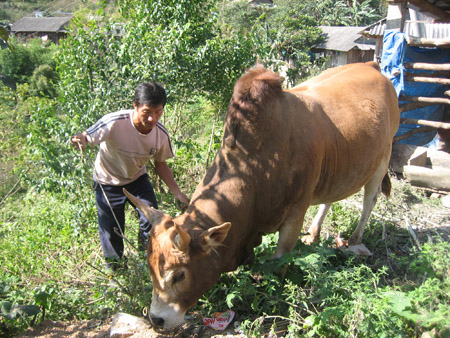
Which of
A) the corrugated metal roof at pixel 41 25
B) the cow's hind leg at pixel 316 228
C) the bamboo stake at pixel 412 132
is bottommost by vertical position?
the cow's hind leg at pixel 316 228

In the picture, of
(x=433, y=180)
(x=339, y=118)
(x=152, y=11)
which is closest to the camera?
(x=339, y=118)

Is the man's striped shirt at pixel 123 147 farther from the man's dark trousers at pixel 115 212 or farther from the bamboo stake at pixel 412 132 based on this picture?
the bamboo stake at pixel 412 132

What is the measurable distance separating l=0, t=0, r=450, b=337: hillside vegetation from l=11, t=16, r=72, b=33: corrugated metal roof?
51.5m

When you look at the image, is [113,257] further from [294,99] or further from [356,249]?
[356,249]

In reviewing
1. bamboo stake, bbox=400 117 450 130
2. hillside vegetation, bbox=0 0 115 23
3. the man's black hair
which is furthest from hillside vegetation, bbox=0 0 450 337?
hillside vegetation, bbox=0 0 115 23

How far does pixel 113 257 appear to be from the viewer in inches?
164

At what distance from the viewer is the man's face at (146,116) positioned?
148 inches

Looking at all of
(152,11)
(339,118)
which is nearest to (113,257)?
(339,118)

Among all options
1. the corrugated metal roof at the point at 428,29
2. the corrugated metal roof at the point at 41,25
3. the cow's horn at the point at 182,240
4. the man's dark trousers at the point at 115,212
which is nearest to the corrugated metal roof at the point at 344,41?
the corrugated metal roof at the point at 428,29

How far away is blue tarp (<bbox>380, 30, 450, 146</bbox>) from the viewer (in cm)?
813

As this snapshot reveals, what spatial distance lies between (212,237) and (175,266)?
37 cm

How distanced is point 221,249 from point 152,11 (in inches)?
177

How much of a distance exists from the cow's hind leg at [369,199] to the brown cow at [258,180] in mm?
721

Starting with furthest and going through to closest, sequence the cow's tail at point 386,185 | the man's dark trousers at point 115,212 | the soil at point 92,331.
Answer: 1. the cow's tail at point 386,185
2. the man's dark trousers at point 115,212
3. the soil at point 92,331
